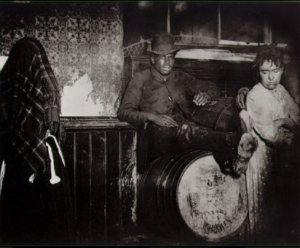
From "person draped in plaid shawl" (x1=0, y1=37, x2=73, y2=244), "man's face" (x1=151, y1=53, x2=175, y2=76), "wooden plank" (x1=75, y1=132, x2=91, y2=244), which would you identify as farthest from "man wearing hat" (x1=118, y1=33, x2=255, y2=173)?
"person draped in plaid shawl" (x1=0, y1=37, x2=73, y2=244)

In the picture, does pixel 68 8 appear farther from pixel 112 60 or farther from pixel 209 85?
pixel 209 85

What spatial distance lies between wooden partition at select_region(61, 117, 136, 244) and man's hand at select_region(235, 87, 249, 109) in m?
1.04

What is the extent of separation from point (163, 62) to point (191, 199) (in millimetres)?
1267

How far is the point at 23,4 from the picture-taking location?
148 inches

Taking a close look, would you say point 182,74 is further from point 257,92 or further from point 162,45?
point 257,92

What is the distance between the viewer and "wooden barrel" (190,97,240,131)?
389cm

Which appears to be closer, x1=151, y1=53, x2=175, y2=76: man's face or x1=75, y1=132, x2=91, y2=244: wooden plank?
x1=75, y1=132, x2=91, y2=244: wooden plank

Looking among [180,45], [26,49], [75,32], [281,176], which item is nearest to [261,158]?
[281,176]

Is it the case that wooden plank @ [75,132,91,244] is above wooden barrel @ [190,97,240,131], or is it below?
below

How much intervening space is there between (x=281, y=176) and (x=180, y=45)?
5.21ft

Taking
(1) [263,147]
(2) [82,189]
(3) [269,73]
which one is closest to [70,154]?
(2) [82,189]

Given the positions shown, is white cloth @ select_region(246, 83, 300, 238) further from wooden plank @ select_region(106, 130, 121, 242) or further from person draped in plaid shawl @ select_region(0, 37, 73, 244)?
person draped in plaid shawl @ select_region(0, 37, 73, 244)

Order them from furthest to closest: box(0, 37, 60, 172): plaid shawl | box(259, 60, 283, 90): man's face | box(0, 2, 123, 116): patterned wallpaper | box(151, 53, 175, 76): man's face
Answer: box(259, 60, 283, 90): man's face
box(151, 53, 175, 76): man's face
box(0, 2, 123, 116): patterned wallpaper
box(0, 37, 60, 172): plaid shawl

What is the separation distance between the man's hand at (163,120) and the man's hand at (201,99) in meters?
0.30
